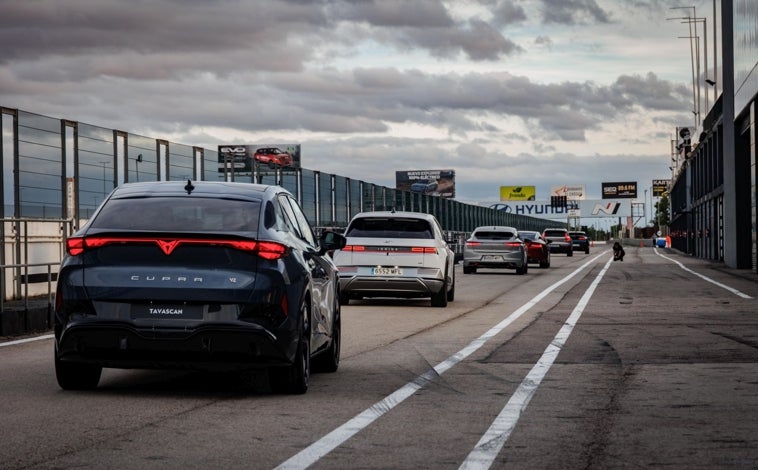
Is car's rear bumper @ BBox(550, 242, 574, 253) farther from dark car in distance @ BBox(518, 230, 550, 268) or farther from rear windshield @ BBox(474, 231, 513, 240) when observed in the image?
rear windshield @ BBox(474, 231, 513, 240)

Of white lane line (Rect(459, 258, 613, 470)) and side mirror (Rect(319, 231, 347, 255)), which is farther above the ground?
side mirror (Rect(319, 231, 347, 255))

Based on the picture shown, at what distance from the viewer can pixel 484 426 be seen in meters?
7.87

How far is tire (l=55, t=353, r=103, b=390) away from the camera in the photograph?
371 inches

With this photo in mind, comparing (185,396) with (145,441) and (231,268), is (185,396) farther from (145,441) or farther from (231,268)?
(145,441)

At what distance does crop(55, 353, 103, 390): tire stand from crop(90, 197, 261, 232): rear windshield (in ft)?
3.47

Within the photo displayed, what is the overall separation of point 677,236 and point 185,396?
351 feet

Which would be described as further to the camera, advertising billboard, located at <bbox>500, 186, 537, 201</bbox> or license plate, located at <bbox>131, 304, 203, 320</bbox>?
advertising billboard, located at <bbox>500, 186, 537, 201</bbox>

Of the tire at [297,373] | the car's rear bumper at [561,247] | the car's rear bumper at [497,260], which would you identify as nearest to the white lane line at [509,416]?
the tire at [297,373]

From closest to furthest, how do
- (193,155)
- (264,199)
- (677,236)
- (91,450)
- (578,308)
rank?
(91,450)
(264,199)
(578,308)
(193,155)
(677,236)

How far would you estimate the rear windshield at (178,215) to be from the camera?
361 inches

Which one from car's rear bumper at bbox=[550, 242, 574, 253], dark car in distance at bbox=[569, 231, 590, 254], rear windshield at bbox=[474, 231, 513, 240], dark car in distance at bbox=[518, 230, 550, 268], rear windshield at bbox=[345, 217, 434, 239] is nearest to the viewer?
rear windshield at bbox=[345, 217, 434, 239]

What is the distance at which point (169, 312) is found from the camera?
8828mm

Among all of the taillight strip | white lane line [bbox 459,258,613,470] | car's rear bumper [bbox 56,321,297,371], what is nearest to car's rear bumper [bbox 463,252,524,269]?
white lane line [bbox 459,258,613,470]

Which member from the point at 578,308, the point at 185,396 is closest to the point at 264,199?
the point at 185,396
